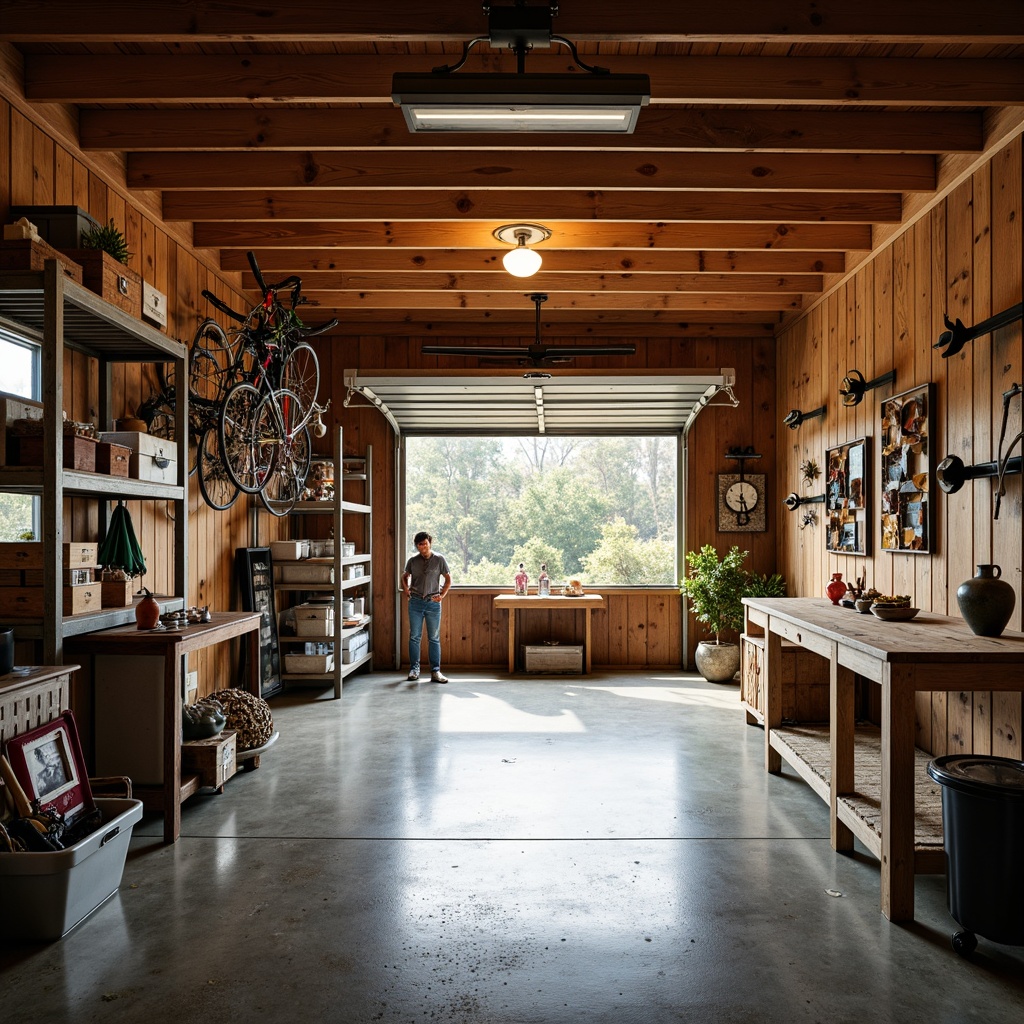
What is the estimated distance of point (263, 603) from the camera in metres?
6.56

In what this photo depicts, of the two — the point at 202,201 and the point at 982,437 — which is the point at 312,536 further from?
the point at 982,437

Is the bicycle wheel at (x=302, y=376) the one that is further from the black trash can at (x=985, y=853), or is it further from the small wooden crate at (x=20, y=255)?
the black trash can at (x=985, y=853)

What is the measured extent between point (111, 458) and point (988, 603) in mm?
3983

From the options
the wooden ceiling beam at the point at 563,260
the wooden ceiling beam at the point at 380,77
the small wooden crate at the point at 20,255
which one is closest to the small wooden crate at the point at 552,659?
the wooden ceiling beam at the point at 563,260

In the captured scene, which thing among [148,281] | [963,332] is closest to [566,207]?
[963,332]

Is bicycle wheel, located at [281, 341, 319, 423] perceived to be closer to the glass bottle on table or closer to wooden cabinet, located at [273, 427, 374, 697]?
wooden cabinet, located at [273, 427, 374, 697]

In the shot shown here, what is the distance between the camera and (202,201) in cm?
505

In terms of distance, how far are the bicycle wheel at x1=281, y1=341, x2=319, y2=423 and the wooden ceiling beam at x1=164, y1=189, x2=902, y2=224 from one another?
1.17 metres

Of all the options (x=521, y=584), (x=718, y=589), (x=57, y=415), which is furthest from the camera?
(x=521, y=584)

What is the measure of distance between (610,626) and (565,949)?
18.6 ft

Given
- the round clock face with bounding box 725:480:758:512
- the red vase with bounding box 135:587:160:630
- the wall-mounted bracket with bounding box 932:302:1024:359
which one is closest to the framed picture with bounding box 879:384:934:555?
the wall-mounted bracket with bounding box 932:302:1024:359

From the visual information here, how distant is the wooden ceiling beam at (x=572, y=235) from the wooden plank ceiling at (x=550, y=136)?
14mm

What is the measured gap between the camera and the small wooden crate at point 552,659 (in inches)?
306

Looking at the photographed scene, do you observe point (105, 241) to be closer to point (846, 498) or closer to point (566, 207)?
point (566, 207)
